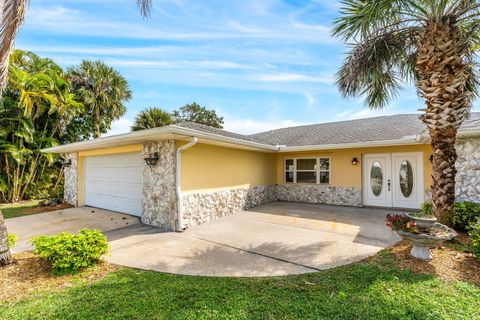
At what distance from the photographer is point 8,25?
3980 millimetres

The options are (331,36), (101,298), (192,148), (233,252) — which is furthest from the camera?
(192,148)

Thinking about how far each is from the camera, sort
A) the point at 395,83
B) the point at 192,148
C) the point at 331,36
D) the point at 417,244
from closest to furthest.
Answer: the point at 417,244, the point at 331,36, the point at 395,83, the point at 192,148

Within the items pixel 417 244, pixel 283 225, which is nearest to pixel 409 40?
pixel 417 244

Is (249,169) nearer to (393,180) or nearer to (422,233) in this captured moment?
(393,180)

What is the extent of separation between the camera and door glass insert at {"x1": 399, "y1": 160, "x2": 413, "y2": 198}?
9.59 meters

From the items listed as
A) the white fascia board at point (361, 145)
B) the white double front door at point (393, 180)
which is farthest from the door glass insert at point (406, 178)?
the white fascia board at point (361, 145)

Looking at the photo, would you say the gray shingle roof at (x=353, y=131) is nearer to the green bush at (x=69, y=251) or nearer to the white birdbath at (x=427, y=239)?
the green bush at (x=69, y=251)

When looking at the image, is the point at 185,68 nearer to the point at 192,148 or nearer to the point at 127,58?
the point at 127,58

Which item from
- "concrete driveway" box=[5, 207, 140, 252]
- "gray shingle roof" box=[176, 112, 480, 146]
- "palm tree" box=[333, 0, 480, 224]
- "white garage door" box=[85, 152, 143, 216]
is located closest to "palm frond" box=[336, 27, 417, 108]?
"palm tree" box=[333, 0, 480, 224]

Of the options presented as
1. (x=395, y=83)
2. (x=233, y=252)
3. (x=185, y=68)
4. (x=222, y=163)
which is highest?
(x=185, y=68)

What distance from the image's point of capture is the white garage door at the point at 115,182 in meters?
9.01

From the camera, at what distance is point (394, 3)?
17.6 ft

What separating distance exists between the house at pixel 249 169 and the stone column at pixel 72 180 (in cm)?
5

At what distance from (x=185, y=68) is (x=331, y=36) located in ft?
19.8
